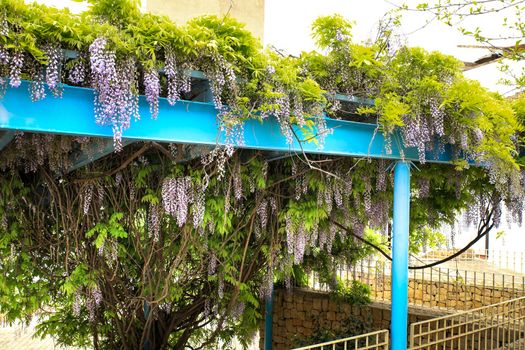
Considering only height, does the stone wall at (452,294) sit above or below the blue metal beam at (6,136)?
below

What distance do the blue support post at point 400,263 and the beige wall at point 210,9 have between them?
178 cm

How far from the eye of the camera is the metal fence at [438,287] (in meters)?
8.29

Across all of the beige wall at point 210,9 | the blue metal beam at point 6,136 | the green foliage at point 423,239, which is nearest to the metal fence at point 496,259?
the green foliage at point 423,239

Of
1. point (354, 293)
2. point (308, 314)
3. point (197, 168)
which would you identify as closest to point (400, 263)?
point (197, 168)

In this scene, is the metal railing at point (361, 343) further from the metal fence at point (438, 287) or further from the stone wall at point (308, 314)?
the metal fence at point (438, 287)

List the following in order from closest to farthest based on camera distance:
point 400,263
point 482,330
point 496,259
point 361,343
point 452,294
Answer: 1. point 400,263
2. point 482,330
3. point 361,343
4. point 452,294
5. point 496,259

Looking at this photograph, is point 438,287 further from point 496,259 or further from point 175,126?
point 175,126

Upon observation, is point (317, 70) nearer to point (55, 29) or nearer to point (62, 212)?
point (55, 29)

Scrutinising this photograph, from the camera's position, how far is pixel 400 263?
4160mm

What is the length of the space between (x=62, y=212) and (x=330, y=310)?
16.3 feet

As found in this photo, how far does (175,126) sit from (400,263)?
78.7 inches

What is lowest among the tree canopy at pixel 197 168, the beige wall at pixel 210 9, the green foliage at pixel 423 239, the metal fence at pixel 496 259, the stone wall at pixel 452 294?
the stone wall at pixel 452 294

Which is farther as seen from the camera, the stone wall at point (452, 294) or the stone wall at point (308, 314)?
the stone wall at point (452, 294)

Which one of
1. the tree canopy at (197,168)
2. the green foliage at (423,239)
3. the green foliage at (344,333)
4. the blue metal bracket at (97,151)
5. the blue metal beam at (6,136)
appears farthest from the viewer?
the green foliage at (423,239)
